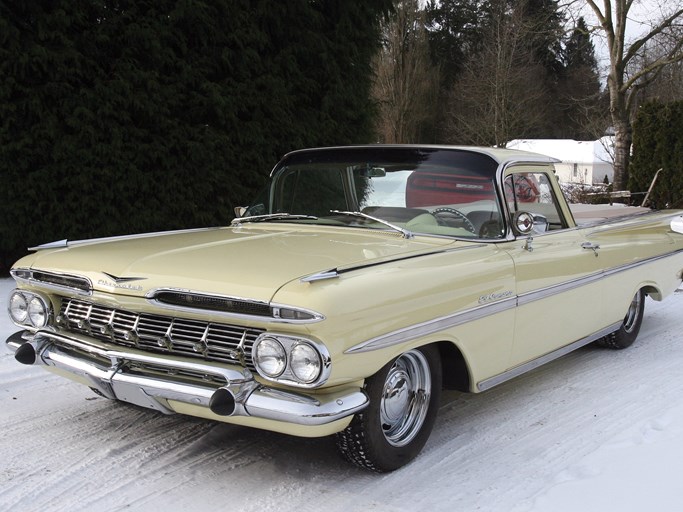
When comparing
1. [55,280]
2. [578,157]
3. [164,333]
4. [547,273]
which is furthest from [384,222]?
[578,157]

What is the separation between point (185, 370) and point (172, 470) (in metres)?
0.63

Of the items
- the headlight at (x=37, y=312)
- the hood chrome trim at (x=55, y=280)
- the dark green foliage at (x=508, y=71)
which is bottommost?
the headlight at (x=37, y=312)

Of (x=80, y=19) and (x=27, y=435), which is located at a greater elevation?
(x=80, y=19)

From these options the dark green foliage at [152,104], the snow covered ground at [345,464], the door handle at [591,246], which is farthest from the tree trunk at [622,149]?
the snow covered ground at [345,464]

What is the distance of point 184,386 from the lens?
3.09 m

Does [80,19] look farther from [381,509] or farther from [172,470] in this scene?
[381,509]

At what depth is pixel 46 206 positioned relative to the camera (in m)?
7.67

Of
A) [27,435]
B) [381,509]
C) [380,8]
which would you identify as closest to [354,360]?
[381,509]

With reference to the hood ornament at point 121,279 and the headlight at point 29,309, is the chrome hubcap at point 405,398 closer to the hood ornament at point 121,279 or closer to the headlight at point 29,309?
the hood ornament at point 121,279

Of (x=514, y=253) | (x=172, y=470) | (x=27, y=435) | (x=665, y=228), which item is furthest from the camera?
(x=665, y=228)

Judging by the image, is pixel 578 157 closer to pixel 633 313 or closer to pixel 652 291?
pixel 652 291

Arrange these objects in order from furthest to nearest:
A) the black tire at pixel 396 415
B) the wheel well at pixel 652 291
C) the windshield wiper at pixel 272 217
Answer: the wheel well at pixel 652 291 → the windshield wiper at pixel 272 217 → the black tire at pixel 396 415

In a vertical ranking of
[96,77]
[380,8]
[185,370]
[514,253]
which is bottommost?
[185,370]

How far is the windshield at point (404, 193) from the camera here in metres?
4.22
